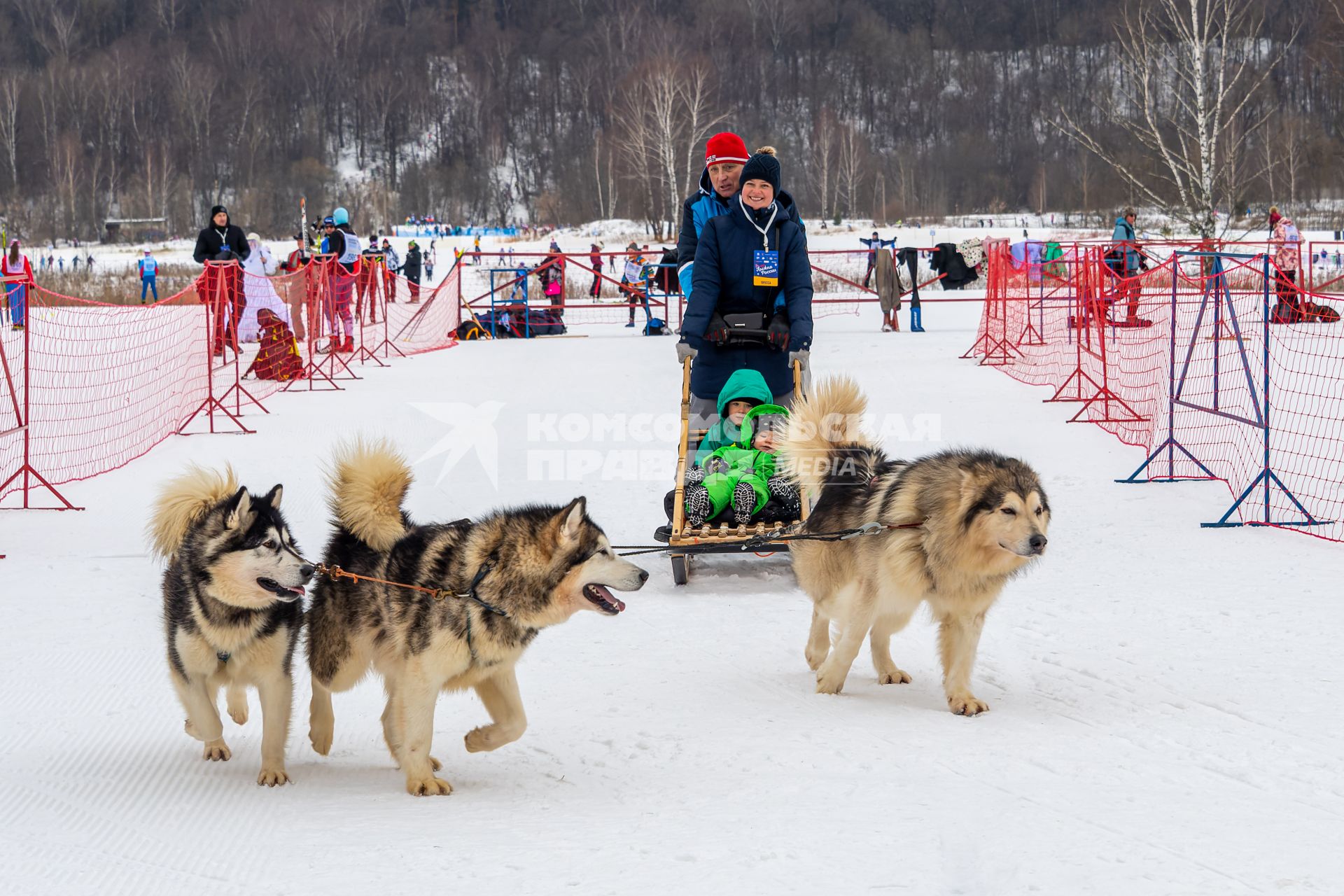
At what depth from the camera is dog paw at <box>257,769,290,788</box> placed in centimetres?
336

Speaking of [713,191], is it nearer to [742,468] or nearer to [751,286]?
[751,286]

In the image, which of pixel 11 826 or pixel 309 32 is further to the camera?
pixel 309 32

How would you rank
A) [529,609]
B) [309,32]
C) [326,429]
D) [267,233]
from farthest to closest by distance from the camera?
[309,32] < [267,233] < [326,429] < [529,609]

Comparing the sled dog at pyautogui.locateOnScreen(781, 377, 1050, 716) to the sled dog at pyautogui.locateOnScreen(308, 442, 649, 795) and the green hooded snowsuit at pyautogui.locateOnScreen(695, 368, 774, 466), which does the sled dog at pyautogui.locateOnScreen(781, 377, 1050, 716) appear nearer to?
the sled dog at pyautogui.locateOnScreen(308, 442, 649, 795)

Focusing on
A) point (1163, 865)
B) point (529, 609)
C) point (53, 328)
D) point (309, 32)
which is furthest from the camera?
point (309, 32)

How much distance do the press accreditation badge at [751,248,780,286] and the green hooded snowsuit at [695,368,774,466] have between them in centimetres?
46

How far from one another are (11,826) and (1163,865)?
2.69 metres

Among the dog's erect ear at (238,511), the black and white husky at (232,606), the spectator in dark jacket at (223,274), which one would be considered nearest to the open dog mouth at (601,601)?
the black and white husky at (232,606)

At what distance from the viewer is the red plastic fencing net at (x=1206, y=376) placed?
700 cm

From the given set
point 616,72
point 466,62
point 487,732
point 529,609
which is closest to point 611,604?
point 529,609

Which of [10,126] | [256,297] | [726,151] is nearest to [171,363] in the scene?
[256,297]

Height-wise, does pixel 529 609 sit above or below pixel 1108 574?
above

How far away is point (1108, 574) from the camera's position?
570 cm

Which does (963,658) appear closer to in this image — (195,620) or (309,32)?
(195,620)
